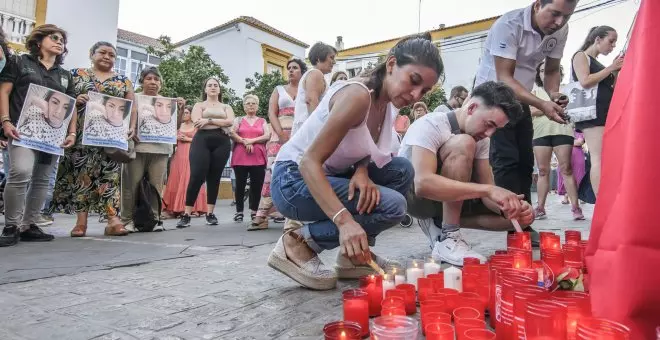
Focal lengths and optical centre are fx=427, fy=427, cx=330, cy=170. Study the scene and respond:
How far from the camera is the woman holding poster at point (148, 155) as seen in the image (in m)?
4.20

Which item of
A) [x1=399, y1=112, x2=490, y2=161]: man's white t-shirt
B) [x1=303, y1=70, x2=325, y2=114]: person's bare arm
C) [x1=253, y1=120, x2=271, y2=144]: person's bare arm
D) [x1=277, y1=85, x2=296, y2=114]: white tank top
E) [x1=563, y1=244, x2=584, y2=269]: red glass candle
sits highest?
[x1=277, y1=85, x2=296, y2=114]: white tank top

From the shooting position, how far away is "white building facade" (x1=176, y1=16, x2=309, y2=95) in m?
25.9

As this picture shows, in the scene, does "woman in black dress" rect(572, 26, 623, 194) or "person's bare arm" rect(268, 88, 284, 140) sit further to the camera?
"person's bare arm" rect(268, 88, 284, 140)

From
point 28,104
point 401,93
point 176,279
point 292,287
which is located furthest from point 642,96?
point 28,104

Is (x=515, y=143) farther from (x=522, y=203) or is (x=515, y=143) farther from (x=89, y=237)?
(x=89, y=237)

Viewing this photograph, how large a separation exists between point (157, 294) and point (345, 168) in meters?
1.05

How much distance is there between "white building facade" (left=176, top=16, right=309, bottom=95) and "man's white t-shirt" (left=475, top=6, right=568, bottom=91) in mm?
23757

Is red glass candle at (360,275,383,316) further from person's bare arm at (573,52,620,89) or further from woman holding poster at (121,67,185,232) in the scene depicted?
woman holding poster at (121,67,185,232)

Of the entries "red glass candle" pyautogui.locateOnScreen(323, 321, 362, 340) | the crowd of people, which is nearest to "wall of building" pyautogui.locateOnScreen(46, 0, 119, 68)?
the crowd of people

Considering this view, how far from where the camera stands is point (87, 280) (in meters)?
2.07

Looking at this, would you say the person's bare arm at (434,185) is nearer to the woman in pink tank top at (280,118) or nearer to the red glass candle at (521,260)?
the red glass candle at (521,260)

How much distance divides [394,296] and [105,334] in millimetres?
941

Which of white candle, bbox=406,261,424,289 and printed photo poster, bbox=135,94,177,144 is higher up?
printed photo poster, bbox=135,94,177,144

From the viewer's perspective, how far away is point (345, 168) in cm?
219
